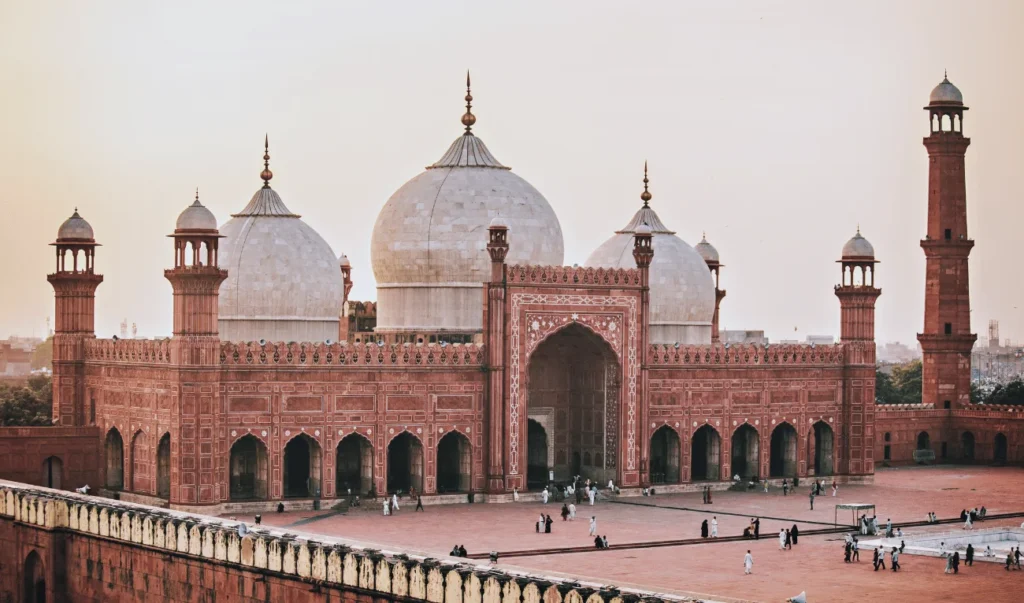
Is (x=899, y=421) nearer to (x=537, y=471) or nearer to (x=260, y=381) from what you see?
(x=537, y=471)

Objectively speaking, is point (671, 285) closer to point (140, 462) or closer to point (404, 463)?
point (404, 463)

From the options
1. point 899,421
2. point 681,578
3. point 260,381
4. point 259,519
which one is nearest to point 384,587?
point 681,578

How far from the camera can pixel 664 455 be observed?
35.9 meters

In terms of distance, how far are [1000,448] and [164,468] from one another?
69.5 feet

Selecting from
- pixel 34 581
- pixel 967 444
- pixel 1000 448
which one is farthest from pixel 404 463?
pixel 967 444

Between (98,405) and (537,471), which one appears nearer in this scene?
(98,405)

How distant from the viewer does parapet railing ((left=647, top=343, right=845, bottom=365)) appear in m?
34.8

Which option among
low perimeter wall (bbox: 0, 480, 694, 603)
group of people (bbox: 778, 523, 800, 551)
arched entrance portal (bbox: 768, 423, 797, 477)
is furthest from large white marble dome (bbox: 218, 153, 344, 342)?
group of people (bbox: 778, 523, 800, 551)

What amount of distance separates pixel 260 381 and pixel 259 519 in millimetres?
3713

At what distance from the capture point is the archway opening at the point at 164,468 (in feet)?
101

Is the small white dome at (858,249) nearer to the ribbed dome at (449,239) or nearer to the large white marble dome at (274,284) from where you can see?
the ribbed dome at (449,239)

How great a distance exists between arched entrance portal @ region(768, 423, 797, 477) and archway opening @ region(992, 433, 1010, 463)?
25.0 feet

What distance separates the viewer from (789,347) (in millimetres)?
36500

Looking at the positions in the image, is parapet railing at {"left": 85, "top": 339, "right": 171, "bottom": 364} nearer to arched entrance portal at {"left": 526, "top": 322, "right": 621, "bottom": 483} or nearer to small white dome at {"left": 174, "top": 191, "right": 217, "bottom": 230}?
small white dome at {"left": 174, "top": 191, "right": 217, "bottom": 230}
